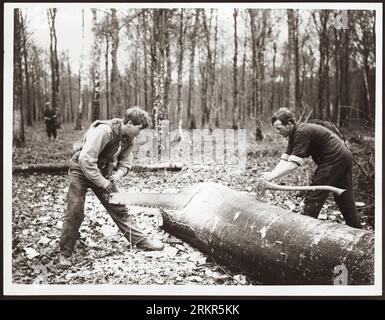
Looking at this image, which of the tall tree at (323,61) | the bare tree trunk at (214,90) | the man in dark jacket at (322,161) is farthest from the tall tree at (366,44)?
the bare tree trunk at (214,90)

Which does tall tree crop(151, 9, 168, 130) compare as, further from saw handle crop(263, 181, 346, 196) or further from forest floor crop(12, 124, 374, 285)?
saw handle crop(263, 181, 346, 196)

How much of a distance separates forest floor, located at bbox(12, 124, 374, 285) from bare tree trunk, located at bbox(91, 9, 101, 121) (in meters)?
0.34

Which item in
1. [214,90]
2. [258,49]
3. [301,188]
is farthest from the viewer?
[214,90]

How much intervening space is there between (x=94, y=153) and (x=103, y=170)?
24 cm

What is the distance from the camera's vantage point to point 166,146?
155 inches

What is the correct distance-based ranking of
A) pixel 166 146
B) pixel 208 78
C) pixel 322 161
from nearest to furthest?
pixel 322 161 < pixel 166 146 < pixel 208 78

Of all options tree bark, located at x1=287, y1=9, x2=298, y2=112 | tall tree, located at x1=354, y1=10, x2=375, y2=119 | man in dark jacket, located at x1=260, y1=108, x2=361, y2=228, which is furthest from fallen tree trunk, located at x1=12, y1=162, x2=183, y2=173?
tall tree, located at x1=354, y1=10, x2=375, y2=119

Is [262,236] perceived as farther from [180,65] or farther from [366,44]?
[366,44]

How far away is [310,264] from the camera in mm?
2883

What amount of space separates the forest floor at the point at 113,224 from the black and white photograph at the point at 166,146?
1 cm

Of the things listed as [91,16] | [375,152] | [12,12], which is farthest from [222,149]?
[12,12]

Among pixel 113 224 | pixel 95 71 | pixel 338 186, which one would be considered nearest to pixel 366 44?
pixel 338 186

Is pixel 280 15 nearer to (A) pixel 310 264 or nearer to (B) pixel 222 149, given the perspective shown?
(B) pixel 222 149
